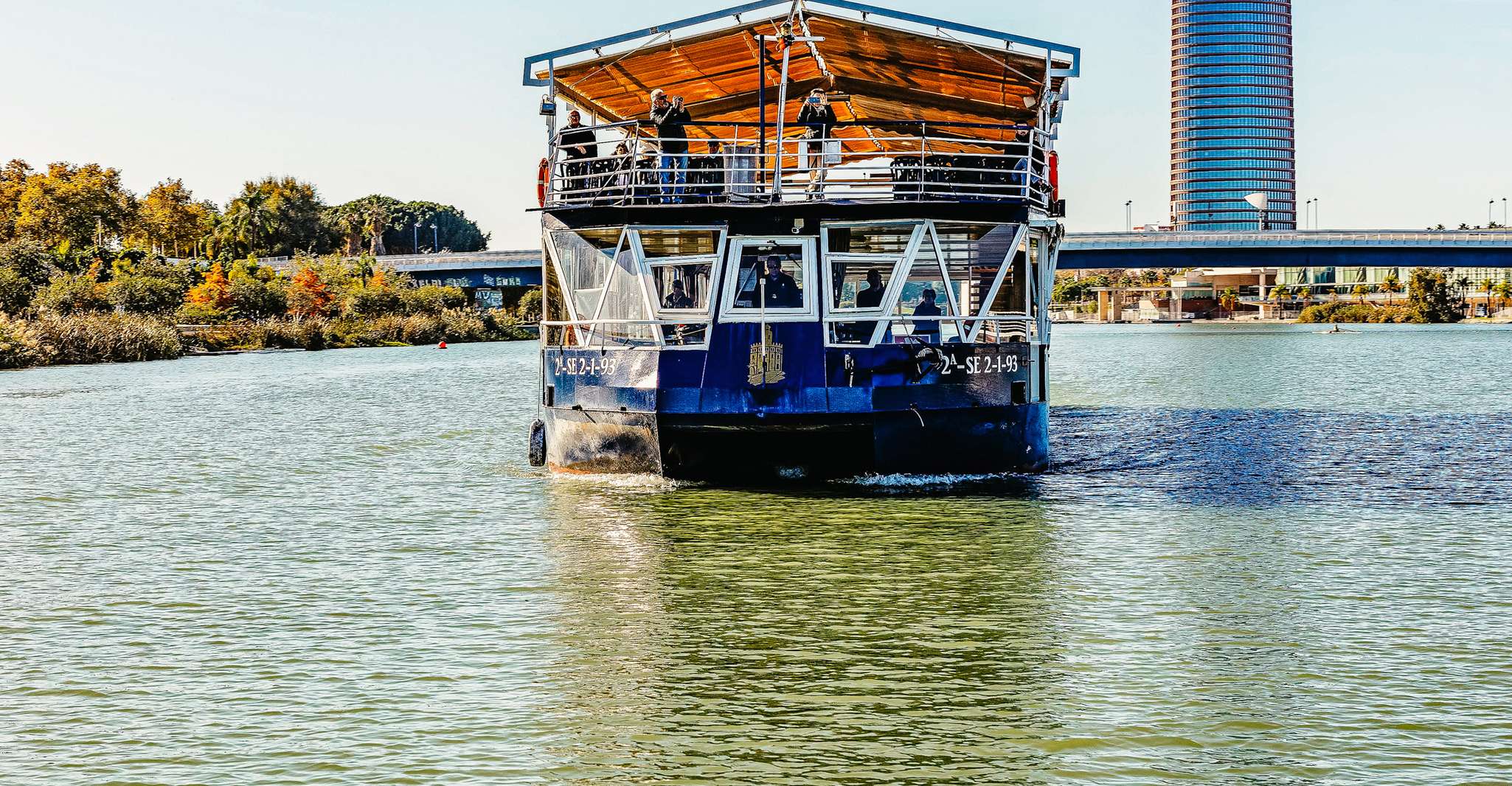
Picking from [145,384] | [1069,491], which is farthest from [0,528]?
[145,384]

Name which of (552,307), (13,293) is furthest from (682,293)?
(13,293)

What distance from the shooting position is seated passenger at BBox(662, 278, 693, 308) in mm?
24250

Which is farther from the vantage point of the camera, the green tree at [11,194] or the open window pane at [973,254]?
the green tree at [11,194]

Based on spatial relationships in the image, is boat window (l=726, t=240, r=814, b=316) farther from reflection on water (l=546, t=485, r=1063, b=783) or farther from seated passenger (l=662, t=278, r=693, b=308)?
reflection on water (l=546, t=485, r=1063, b=783)

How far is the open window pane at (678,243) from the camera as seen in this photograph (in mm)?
23516

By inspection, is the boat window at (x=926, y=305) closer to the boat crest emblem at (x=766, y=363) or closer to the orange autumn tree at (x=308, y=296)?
the boat crest emblem at (x=766, y=363)

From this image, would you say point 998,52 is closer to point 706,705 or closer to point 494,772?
point 706,705

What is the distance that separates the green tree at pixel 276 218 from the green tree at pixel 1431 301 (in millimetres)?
126847

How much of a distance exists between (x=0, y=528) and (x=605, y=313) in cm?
911

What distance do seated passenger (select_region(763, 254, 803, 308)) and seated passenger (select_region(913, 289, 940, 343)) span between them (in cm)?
197

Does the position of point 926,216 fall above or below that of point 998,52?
below

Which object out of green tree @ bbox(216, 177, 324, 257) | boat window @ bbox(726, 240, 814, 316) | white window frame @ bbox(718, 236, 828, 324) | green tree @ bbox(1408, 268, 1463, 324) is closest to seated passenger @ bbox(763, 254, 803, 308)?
boat window @ bbox(726, 240, 814, 316)

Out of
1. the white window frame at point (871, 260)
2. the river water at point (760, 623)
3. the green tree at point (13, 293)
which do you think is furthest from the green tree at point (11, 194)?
the white window frame at point (871, 260)

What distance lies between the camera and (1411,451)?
30109 mm
